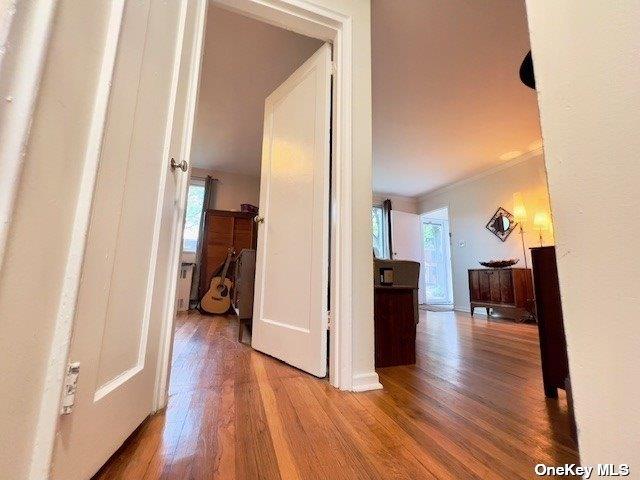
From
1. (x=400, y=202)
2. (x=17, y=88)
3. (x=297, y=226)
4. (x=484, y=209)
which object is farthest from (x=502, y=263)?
(x=17, y=88)

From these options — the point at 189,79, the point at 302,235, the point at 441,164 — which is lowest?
the point at 302,235

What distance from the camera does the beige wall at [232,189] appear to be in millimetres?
4723

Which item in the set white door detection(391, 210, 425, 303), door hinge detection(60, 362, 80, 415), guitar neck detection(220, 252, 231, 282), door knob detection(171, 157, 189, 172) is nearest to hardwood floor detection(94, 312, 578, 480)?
door hinge detection(60, 362, 80, 415)

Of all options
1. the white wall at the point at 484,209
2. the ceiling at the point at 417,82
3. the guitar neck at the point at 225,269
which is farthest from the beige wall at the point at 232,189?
the white wall at the point at 484,209

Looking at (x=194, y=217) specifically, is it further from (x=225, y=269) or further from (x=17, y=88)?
(x=17, y=88)

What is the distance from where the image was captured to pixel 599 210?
0.36m

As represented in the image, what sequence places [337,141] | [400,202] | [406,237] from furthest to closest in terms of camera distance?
[400,202] < [406,237] < [337,141]

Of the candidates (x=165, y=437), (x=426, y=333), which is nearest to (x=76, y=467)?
(x=165, y=437)

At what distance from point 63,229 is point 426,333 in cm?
284

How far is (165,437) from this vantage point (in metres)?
0.85

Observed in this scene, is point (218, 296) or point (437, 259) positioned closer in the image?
point (218, 296)

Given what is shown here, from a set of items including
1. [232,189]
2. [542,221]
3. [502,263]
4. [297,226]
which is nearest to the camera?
[297,226]

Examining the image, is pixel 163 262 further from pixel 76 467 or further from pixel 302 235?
pixel 302 235

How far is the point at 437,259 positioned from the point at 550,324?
5.25m
